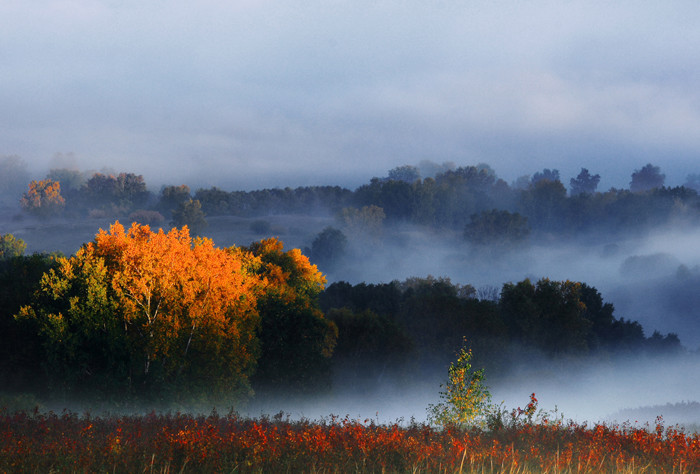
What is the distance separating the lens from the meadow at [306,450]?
32.1 feet

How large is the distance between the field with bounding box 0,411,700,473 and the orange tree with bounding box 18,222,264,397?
20234 millimetres

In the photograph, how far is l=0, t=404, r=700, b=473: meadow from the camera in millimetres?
9797

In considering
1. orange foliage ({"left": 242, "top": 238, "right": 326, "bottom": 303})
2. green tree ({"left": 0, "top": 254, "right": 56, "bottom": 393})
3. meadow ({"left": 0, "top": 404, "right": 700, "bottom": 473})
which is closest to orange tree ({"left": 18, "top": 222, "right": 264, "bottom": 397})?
green tree ({"left": 0, "top": 254, "right": 56, "bottom": 393})

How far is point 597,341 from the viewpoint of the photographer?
8619 centimetres

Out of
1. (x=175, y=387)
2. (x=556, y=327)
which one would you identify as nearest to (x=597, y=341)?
(x=556, y=327)

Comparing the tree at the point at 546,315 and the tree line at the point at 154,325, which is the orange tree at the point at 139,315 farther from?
the tree at the point at 546,315

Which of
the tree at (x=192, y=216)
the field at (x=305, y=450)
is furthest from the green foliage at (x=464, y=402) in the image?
the tree at (x=192, y=216)

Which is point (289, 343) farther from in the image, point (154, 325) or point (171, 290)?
point (171, 290)

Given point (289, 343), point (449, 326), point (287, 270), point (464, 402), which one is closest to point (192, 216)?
point (449, 326)

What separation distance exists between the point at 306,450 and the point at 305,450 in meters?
0.02

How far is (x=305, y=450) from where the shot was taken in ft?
35.4

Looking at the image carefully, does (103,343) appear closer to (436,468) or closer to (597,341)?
(436,468)

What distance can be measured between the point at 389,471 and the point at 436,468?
0.80m

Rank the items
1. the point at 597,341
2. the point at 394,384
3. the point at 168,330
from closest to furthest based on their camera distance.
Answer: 1. the point at 168,330
2. the point at 394,384
3. the point at 597,341
